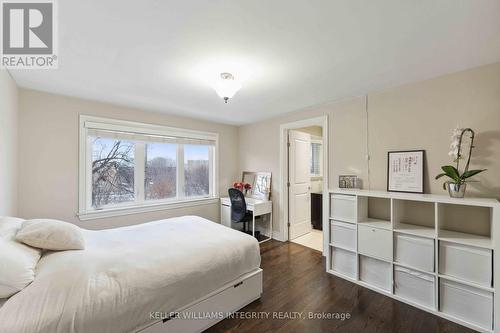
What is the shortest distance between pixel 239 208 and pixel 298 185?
1268 mm

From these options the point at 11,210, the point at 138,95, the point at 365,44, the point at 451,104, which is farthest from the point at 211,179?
the point at 451,104

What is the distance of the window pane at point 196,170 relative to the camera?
410 centimetres

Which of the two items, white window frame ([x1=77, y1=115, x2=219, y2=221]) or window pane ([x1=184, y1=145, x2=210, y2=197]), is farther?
window pane ([x1=184, y1=145, x2=210, y2=197])

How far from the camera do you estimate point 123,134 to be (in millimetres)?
3227

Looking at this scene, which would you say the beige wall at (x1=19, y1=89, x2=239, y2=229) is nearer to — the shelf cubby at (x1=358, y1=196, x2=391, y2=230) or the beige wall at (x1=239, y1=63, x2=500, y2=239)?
the beige wall at (x1=239, y1=63, x2=500, y2=239)

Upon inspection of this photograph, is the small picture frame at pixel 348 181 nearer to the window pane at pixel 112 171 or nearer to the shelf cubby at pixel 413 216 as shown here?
the shelf cubby at pixel 413 216

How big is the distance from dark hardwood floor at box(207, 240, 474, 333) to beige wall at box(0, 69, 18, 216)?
2.42 meters

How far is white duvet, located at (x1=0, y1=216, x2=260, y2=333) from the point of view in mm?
1104

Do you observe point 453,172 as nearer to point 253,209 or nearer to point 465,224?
point 465,224

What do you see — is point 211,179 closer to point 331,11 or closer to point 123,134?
point 123,134

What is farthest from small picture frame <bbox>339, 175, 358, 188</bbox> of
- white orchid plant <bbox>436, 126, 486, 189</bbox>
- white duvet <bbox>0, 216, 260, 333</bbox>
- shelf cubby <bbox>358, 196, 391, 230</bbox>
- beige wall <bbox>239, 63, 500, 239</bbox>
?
white duvet <bbox>0, 216, 260, 333</bbox>

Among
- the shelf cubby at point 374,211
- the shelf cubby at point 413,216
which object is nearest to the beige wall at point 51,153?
the shelf cubby at point 374,211

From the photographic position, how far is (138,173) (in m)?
3.45

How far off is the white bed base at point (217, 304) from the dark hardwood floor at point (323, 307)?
0.09 m
